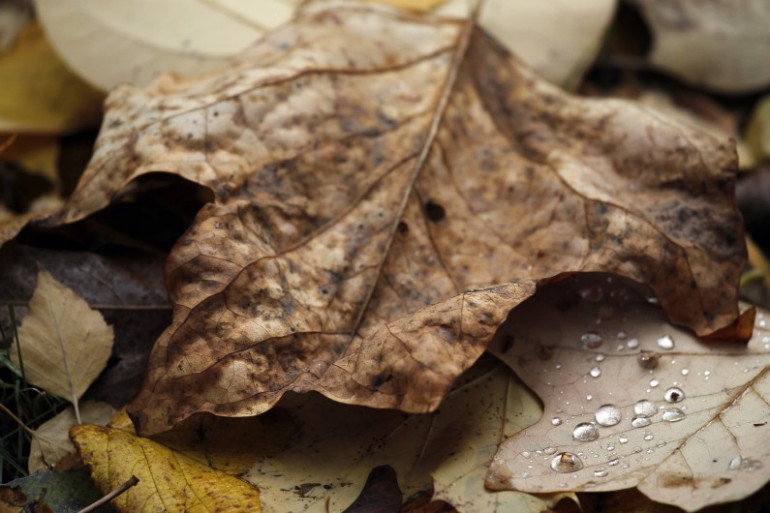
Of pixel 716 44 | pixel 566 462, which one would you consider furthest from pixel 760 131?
pixel 566 462

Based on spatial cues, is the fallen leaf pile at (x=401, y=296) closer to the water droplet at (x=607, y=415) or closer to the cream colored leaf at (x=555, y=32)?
the water droplet at (x=607, y=415)

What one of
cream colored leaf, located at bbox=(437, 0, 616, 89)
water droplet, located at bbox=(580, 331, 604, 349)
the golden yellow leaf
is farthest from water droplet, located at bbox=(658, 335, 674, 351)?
the golden yellow leaf

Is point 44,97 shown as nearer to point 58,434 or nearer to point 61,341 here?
point 61,341

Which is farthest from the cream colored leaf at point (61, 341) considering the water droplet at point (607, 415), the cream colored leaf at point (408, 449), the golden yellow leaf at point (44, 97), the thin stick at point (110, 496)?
the water droplet at point (607, 415)

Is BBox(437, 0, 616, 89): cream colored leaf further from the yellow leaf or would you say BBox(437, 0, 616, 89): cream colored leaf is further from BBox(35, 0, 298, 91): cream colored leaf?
the yellow leaf

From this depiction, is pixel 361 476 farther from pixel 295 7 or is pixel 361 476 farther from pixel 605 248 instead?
pixel 295 7
